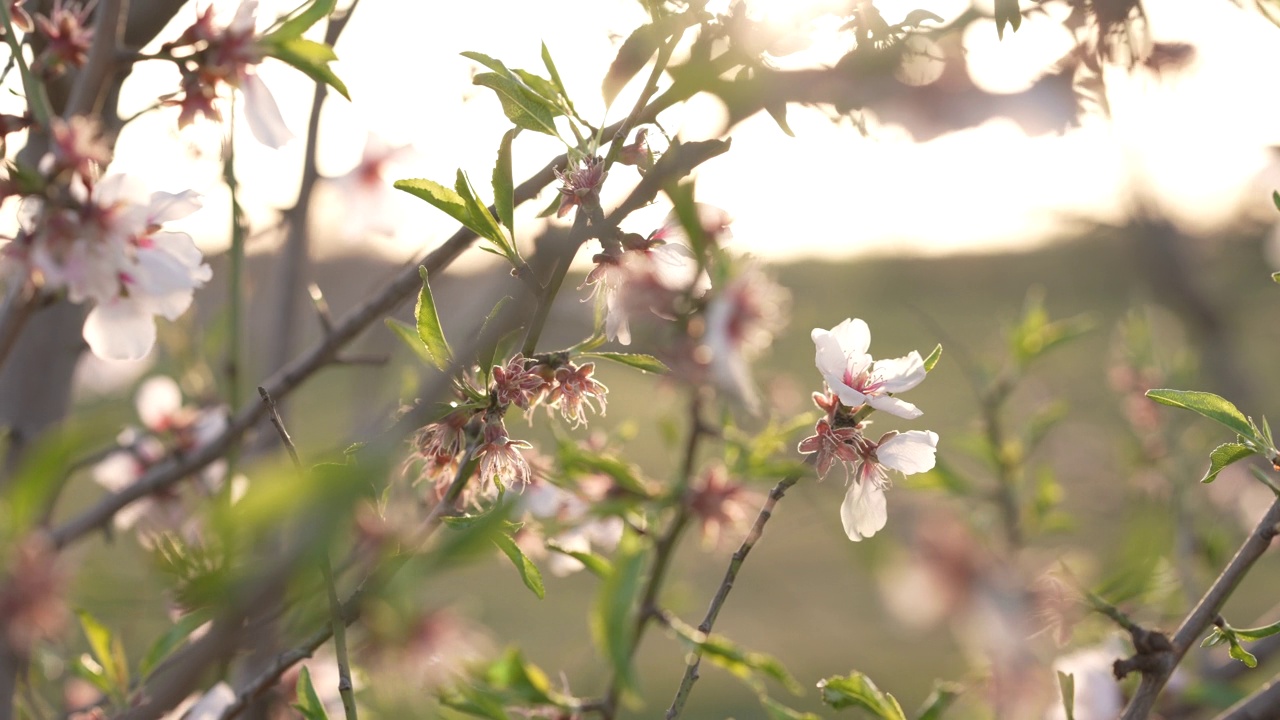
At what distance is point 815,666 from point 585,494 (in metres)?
3.66

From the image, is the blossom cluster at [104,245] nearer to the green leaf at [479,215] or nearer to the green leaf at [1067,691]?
the green leaf at [479,215]

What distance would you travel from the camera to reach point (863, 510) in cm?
52

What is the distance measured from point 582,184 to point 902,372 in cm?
19

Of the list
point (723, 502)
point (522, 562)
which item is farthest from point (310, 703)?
point (723, 502)

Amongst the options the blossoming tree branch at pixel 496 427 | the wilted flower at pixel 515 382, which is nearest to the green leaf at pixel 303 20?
the blossoming tree branch at pixel 496 427

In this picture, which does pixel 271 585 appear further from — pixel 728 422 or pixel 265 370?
pixel 265 370

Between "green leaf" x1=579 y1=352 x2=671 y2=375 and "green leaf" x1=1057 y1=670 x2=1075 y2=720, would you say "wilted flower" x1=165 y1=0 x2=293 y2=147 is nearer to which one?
"green leaf" x1=579 y1=352 x2=671 y2=375

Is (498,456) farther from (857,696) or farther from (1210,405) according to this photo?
(1210,405)

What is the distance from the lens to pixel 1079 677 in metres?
0.82

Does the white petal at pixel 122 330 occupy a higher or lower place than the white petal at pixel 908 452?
higher

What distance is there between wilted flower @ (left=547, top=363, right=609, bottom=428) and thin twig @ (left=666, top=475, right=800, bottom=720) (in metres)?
0.10

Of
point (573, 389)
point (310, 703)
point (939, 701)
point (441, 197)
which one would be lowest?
point (939, 701)

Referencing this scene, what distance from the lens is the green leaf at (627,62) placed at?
438 millimetres

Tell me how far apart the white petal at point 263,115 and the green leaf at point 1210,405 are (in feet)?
1.70
